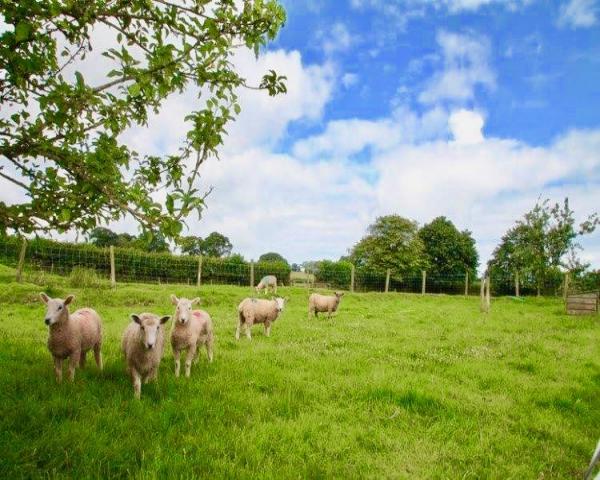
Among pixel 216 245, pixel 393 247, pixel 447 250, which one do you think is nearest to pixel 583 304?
pixel 393 247

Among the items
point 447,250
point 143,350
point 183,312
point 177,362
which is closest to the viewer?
point 143,350

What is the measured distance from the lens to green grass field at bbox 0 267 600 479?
4742 mm

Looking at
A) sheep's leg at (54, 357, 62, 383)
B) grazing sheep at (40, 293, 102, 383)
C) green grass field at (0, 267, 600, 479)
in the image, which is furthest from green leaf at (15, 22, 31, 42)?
sheep's leg at (54, 357, 62, 383)

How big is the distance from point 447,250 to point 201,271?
4014cm

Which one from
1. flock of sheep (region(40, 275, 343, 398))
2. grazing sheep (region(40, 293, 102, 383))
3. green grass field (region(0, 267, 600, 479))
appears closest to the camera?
green grass field (region(0, 267, 600, 479))

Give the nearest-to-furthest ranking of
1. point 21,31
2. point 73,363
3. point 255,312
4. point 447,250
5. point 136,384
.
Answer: point 21,31 < point 136,384 < point 73,363 < point 255,312 < point 447,250

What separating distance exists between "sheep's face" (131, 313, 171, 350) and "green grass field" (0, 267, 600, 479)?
771mm

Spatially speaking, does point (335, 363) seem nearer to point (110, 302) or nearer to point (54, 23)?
point (54, 23)

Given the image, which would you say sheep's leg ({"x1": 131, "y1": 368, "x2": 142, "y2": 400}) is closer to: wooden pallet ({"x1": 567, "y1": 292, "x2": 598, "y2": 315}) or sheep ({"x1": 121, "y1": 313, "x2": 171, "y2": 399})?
sheep ({"x1": 121, "y1": 313, "x2": 171, "y2": 399})

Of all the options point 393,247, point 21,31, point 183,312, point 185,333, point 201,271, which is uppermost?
point 393,247

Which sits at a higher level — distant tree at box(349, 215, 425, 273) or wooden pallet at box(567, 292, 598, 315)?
distant tree at box(349, 215, 425, 273)

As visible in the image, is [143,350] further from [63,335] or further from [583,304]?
[583,304]

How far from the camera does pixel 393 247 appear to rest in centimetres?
6184

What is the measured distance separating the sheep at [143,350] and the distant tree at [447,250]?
59.0 meters
